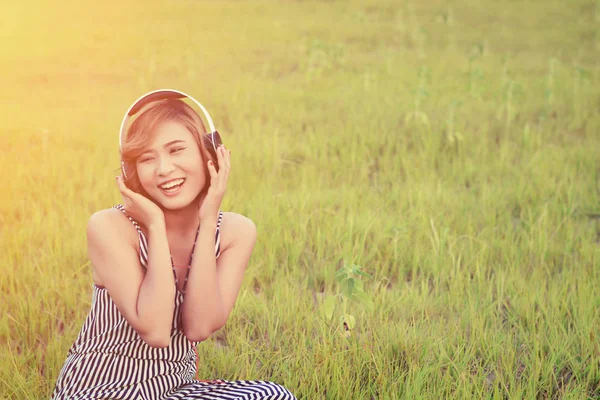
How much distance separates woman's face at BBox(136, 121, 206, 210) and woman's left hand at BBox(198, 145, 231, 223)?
0.20ft

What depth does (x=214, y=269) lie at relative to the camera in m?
2.05

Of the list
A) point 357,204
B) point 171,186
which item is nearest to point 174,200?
point 171,186

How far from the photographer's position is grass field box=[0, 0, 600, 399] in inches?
109

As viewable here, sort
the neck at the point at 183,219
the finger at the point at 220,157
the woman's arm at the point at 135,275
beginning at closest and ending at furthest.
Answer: the woman's arm at the point at 135,275, the finger at the point at 220,157, the neck at the point at 183,219

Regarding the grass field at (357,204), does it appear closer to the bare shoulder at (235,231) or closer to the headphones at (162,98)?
the bare shoulder at (235,231)

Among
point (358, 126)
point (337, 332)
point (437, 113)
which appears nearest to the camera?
point (337, 332)

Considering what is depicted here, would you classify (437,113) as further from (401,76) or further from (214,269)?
(214,269)

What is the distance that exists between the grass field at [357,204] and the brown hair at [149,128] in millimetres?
952

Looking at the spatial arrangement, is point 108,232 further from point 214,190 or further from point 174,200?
point 214,190

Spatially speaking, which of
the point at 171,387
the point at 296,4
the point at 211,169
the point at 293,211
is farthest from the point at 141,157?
the point at 296,4

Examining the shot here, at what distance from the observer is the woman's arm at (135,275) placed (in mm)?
1979

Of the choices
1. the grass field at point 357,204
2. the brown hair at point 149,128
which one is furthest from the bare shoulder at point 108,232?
the grass field at point 357,204

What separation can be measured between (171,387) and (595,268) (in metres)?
2.33

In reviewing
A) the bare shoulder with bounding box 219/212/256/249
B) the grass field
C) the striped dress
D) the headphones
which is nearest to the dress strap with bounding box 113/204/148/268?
the striped dress
